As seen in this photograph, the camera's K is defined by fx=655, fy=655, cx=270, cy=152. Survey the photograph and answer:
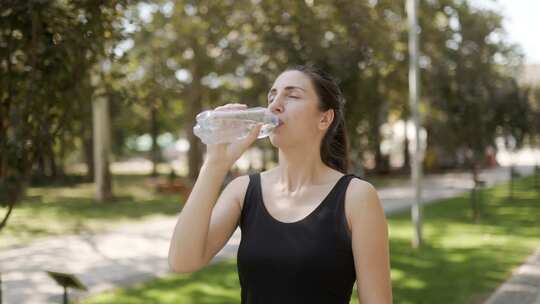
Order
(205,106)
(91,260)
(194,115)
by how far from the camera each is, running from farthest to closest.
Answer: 1. (205,106)
2. (194,115)
3. (91,260)

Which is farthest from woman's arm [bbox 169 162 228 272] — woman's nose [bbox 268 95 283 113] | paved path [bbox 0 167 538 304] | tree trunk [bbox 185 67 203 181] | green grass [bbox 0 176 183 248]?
tree trunk [bbox 185 67 203 181]

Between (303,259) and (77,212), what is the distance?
16.9 metres

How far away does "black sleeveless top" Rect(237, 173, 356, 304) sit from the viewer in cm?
217

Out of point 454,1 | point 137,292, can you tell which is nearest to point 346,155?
point 137,292

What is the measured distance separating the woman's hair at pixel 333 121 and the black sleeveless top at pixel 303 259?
0.97 ft

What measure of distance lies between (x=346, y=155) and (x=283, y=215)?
492 millimetres

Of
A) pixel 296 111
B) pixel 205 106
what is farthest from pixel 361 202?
pixel 205 106

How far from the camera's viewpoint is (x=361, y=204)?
2.19 meters

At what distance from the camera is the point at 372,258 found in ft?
7.06

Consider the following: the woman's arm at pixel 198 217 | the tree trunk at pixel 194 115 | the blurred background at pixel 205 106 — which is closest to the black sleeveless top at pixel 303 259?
the woman's arm at pixel 198 217

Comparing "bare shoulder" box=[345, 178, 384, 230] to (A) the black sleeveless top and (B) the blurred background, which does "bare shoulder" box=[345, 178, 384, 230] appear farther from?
(B) the blurred background

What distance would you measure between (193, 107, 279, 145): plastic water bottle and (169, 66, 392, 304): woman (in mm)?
30

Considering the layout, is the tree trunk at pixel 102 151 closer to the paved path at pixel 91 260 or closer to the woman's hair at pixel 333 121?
the paved path at pixel 91 260

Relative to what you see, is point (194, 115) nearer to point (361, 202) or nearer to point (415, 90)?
point (415, 90)
